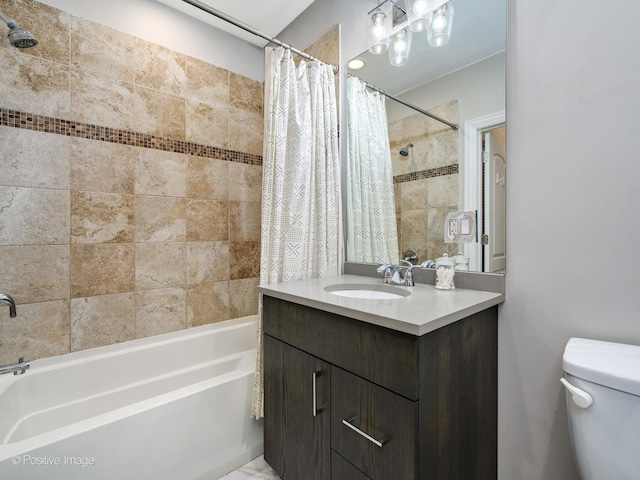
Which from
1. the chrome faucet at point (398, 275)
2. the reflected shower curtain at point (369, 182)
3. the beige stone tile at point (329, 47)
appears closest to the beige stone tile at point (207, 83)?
the beige stone tile at point (329, 47)

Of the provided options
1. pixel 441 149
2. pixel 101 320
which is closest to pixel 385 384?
pixel 441 149

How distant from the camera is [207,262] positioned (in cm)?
210

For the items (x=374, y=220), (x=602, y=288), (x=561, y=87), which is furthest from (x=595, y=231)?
(x=374, y=220)

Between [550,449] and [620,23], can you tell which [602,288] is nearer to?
[550,449]

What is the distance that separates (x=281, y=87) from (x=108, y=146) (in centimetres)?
105

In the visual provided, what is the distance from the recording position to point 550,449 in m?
1.02

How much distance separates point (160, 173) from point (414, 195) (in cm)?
154

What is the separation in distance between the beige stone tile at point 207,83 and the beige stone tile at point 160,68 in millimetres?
41

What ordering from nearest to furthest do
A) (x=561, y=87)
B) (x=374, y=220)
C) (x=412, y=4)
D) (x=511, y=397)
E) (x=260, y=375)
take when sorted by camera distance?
→ (x=561, y=87) < (x=511, y=397) < (x=412, y=4) < (x=260, y=375) < (x=374, y=220)

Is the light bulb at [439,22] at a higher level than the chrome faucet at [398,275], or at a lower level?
higher

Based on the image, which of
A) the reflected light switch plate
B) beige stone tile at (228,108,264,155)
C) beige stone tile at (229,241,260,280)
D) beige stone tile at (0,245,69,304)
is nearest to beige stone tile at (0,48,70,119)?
beige stone tile at (0,245,69,304)

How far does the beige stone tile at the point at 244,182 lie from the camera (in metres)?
2.22

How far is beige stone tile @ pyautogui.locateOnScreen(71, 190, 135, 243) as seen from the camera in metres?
1.63

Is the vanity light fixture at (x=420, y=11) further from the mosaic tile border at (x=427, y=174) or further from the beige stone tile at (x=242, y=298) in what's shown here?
the beige stone tile at (x=242, y=298)
